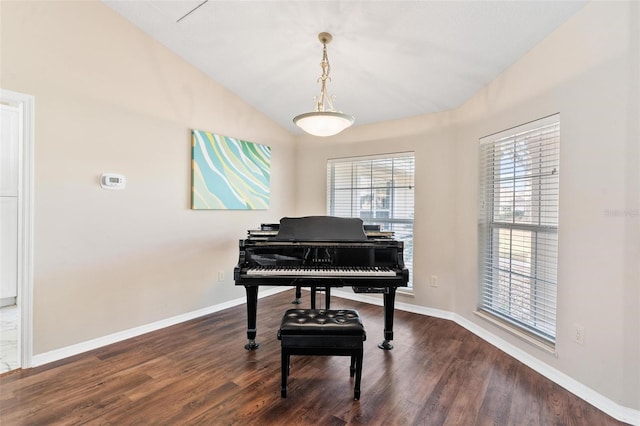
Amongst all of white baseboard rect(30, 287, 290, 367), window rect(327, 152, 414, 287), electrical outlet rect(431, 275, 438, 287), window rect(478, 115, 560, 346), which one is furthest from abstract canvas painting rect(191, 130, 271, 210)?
window rect(478, 115, 560, 346)

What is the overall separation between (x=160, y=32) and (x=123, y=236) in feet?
6.51

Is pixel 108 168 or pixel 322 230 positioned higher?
pixel 108 168

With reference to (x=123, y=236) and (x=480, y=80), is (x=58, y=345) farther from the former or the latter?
(x=480, y=80)

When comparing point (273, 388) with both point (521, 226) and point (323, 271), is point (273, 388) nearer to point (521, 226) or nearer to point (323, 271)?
point (323, 271)

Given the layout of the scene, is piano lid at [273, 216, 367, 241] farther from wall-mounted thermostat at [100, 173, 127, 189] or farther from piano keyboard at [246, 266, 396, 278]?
wall-mounted thermostat at [100, 173, 127, 189]

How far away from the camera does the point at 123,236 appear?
2893 mm

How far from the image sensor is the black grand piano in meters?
2.50

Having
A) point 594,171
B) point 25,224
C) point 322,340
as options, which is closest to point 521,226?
point 594,171

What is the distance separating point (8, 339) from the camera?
2.87 m

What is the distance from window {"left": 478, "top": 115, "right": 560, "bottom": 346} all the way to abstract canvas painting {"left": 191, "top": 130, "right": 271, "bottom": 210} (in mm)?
2709

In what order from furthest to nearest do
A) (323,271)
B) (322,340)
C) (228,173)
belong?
(228,173)
(323,271)
(322,340)

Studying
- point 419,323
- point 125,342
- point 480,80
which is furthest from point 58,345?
point 480,80

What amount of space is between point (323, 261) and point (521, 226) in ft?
5.89

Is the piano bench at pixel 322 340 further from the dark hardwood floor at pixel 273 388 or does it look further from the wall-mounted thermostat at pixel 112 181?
the wall-mounted thermostat at pixel 112 181
